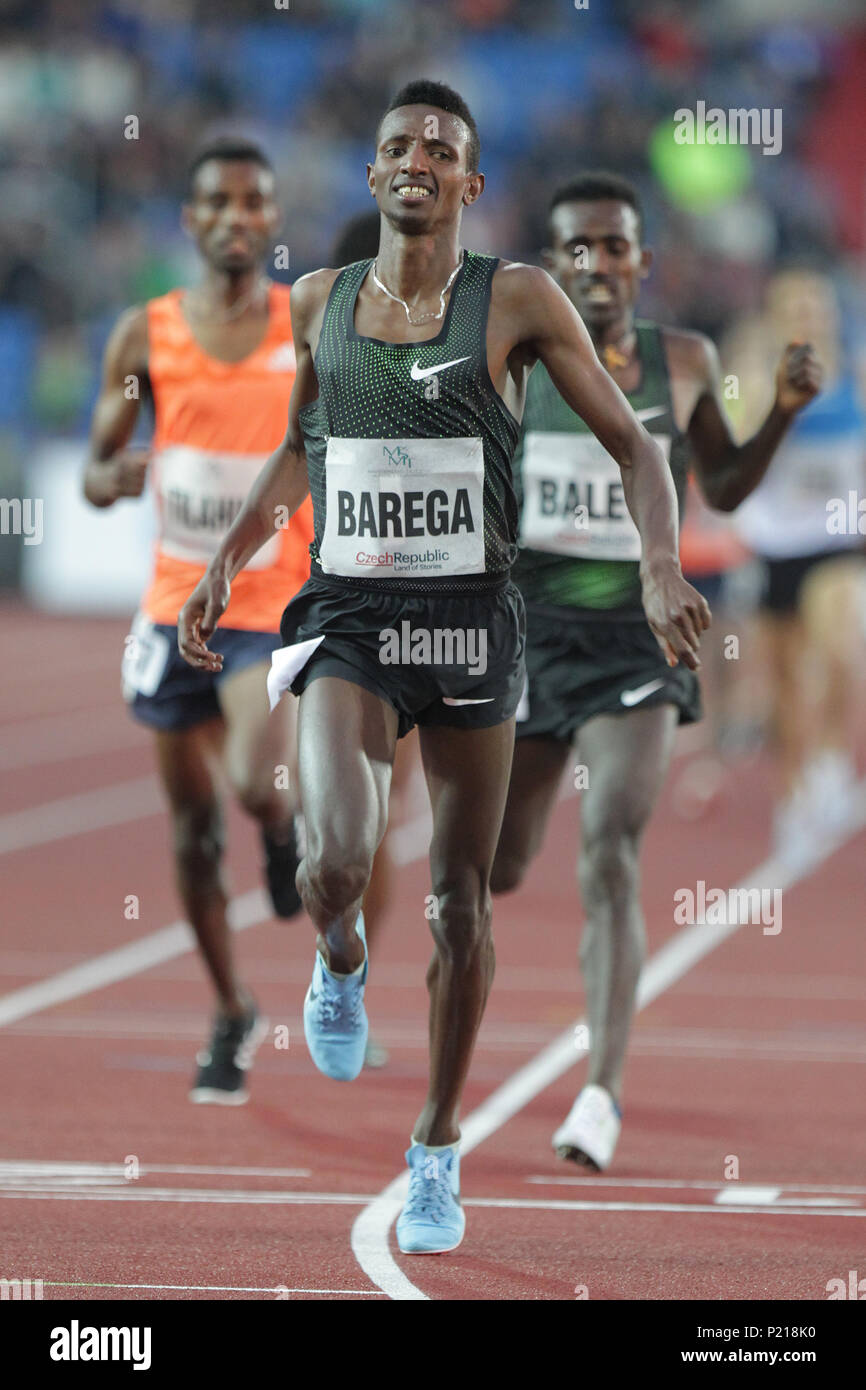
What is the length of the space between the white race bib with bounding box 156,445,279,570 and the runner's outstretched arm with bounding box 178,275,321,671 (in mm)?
1351

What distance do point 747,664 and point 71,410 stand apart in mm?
10734

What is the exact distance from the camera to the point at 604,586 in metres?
5.89

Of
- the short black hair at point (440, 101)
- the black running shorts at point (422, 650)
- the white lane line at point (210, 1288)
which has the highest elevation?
the short black hair at point (440, 101)

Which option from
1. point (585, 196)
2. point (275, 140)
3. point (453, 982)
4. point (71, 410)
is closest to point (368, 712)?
point (453, 982)

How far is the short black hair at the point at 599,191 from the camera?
5.77 meters

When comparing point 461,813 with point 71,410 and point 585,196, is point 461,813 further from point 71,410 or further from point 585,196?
point 71,410

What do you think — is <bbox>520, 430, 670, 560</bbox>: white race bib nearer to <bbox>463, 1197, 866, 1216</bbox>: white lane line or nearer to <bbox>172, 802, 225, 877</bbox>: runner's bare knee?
<bbox>172, 802, 225, 877</bbox>: runner's bare knee

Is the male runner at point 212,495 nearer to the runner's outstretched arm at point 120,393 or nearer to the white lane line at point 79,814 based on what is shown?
the runner's outstretched arm at point 120,393

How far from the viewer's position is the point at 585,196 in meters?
5.78

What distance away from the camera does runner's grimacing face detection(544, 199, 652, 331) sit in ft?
18.8

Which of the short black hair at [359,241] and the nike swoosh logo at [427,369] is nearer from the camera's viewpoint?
the nike swoosh logo at [427,369]

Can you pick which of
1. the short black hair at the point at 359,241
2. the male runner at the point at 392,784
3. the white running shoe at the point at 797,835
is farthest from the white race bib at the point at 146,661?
the white running shoe at the point at 797,835

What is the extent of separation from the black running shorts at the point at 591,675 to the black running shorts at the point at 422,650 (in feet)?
3.91
